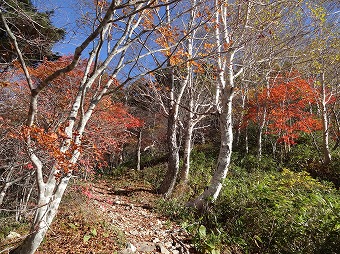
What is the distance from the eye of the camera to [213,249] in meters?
4.18

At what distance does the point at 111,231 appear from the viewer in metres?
5.07

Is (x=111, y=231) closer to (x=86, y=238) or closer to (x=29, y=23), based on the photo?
(x=86, y=238)

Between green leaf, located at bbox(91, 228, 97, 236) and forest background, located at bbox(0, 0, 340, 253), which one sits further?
green leaf, located at bbox(91, 228, 97, 236)

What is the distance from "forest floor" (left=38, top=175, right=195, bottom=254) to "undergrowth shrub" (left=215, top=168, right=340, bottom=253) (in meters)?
1.05

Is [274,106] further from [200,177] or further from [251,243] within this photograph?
[251,243]

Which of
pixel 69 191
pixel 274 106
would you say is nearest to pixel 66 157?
pixel 69 191

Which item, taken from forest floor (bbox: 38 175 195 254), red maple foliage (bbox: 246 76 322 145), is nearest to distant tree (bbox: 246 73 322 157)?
red maple foliage (bbox: 246 76 322 145)

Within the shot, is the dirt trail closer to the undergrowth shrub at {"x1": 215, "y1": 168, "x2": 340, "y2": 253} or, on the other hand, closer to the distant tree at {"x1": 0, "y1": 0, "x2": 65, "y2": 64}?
the undergrowth shrub at {"x1": 215, "y1": 168, "x2": 340, "y2": 253}

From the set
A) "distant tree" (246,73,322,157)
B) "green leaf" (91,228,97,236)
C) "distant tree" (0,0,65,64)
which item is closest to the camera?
"distant tree" (0,0,65,64)

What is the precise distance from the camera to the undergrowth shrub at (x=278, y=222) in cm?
360

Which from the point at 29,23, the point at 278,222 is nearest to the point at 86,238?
the point at 278,222

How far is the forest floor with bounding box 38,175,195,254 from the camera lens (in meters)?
4.46

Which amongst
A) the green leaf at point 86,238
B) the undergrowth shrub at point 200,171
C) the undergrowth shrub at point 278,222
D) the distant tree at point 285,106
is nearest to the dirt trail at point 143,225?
the green leaf at point 86,238

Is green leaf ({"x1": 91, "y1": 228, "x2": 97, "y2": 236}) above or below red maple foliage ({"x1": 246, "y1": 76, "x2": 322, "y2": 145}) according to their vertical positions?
below
